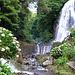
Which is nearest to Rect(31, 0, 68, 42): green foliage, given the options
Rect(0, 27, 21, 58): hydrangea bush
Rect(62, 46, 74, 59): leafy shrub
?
Rect(62, 46, 74, 59): leafy shrub

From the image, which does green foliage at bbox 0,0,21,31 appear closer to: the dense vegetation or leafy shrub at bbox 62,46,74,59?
the dense vegetation

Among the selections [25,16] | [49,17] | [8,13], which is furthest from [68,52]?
[49,17]

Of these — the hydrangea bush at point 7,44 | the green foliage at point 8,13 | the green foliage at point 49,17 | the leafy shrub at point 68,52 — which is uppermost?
the green foliage at point 49,17

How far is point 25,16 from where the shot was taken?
44.4ft

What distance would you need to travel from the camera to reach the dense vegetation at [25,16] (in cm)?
907

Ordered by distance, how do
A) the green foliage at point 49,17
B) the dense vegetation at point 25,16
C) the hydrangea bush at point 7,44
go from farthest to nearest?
the green foliage at point 49,17, the dense vegetation at point 25,16, the hydrangea bush at point 7,44

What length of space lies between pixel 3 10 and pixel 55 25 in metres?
11.1

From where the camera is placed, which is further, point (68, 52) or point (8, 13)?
point (8, 13)

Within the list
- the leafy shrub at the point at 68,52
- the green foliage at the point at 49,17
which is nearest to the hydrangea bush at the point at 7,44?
the leafy shrub at the point at 68,52

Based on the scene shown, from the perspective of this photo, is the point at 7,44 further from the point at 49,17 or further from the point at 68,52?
the point at 49,17

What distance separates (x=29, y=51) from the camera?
14016mm

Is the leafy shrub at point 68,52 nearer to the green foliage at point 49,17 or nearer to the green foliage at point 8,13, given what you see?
the green foliage at point 8,13

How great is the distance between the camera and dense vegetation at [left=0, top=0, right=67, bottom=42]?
9.07m

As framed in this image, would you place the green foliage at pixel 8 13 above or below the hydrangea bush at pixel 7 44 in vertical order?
above
